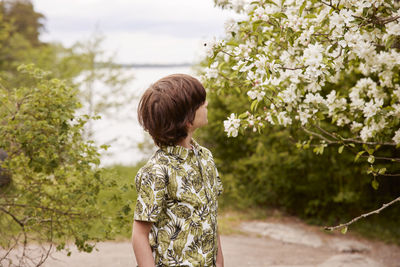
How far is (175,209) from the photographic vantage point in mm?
1884

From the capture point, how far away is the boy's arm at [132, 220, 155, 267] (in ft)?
5.97

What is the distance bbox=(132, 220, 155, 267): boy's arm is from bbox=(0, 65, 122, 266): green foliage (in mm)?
1782

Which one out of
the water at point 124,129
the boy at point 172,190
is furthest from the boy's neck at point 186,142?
the water at point 124,129

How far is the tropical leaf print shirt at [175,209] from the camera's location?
5.98 ft

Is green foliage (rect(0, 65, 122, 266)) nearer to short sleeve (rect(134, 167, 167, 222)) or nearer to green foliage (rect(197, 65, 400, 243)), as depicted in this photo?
short sleeve (rect(134, 167, 167, 222))

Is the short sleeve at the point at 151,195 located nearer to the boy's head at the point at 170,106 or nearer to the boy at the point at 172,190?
the boy at the point at 172,190

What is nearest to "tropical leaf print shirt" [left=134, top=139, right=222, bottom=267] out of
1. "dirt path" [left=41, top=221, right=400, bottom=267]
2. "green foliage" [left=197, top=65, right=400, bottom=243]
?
"dirt path" [left=41, top=221, right=400, bottom=267]

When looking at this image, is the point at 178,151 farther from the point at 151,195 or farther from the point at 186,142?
the point at 151,195

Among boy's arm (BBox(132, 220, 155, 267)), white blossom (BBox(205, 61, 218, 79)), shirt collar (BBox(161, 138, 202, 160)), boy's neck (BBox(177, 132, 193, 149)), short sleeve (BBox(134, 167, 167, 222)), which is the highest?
white blossom (BBox(205, 61, 218, 79))

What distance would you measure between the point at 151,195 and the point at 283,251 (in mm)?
4298

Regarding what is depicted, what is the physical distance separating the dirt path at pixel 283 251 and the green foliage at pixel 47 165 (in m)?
1.09

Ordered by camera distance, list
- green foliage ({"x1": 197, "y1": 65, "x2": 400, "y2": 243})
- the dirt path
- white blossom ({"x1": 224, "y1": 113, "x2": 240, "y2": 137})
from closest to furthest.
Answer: white blossom ({"x1": 224, "y1": 113, "x2": 240, "y2": 137}) → the dirt path → green foliage ({"x1": 197, "y1": 65, "x2": 400, "y2": 243})

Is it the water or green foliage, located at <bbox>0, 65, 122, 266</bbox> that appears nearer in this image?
green foliage, located at <bbox>0, 65, 122, 266</bbox>

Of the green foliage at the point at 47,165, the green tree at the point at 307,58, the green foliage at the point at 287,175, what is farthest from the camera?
the green foliage at the point at 287,175
